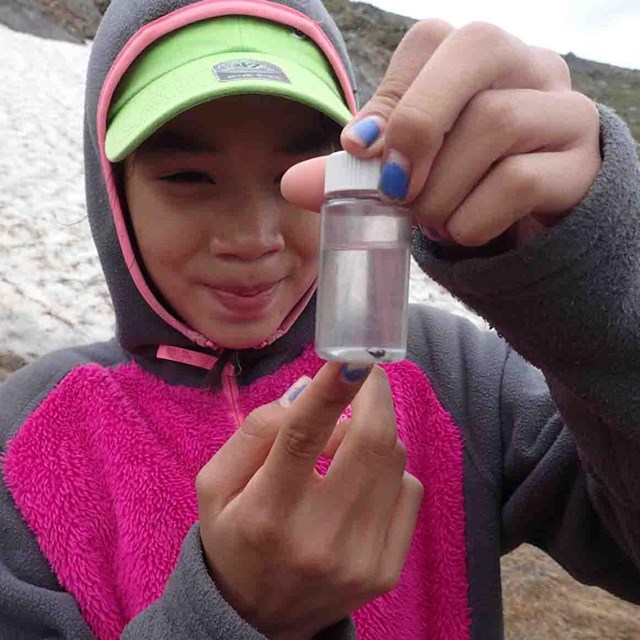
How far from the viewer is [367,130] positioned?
0.88m

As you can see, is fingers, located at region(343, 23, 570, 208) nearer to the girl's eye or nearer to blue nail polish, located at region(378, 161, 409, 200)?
blue nail polish, located at region(378, 161, 409, 200)

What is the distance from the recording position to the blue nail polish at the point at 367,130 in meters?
0.87

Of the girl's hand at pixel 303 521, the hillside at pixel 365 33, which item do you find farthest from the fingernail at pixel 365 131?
the hillside at pixel 365 33

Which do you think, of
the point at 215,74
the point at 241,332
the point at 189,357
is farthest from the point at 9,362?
the point at 215,74

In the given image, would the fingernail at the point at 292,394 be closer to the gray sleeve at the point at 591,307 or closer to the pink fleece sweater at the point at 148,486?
the gray sleeve at the point at 591,307

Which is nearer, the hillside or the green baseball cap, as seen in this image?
the green baseball cap

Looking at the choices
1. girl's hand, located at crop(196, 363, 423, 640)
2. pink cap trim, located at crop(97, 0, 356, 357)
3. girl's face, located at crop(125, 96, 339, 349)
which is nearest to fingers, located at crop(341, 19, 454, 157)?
girl's hand, located at crop(196, 363, 423, 640)

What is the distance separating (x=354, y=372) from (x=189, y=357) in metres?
0.82

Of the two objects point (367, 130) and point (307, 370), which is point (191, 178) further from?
point (367, 130)

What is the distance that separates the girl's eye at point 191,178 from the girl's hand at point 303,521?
0.47 metres

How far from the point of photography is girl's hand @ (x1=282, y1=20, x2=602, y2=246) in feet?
2.77

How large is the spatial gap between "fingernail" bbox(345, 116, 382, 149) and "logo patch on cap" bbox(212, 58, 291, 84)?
1.75 feet

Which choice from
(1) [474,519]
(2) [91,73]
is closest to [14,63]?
(2) [91,73]

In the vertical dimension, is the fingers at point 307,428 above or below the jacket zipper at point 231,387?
above
